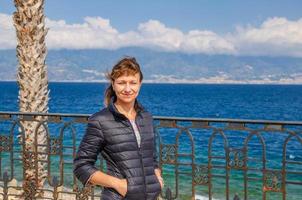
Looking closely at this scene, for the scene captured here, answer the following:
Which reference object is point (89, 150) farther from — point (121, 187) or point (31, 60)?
point (31, 60)

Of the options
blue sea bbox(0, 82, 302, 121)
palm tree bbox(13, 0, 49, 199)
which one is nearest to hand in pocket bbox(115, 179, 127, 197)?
palm tree bbox(13, 0, 49, 199)

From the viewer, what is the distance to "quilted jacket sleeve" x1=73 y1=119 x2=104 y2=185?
2.84 meters

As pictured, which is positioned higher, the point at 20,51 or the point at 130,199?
the point at 20,51

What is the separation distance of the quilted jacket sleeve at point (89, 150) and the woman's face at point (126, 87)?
0.24 metres

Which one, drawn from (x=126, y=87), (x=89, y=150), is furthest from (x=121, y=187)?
(x=126, y=87)

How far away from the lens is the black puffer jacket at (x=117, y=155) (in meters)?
2.83

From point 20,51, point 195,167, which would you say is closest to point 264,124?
point 195,167

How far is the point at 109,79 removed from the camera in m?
3.01

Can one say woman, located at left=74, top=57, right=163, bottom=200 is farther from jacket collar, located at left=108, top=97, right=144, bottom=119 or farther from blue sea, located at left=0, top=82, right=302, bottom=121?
blue sea, located at left=0, top=82, right=302, bottom=121

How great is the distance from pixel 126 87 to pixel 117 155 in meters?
0.41

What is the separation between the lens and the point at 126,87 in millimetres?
2924

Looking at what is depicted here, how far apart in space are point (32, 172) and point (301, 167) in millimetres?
16128

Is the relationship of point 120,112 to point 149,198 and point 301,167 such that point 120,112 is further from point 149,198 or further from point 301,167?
point 301,167

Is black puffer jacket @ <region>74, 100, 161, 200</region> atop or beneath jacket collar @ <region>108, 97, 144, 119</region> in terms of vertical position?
beneath
